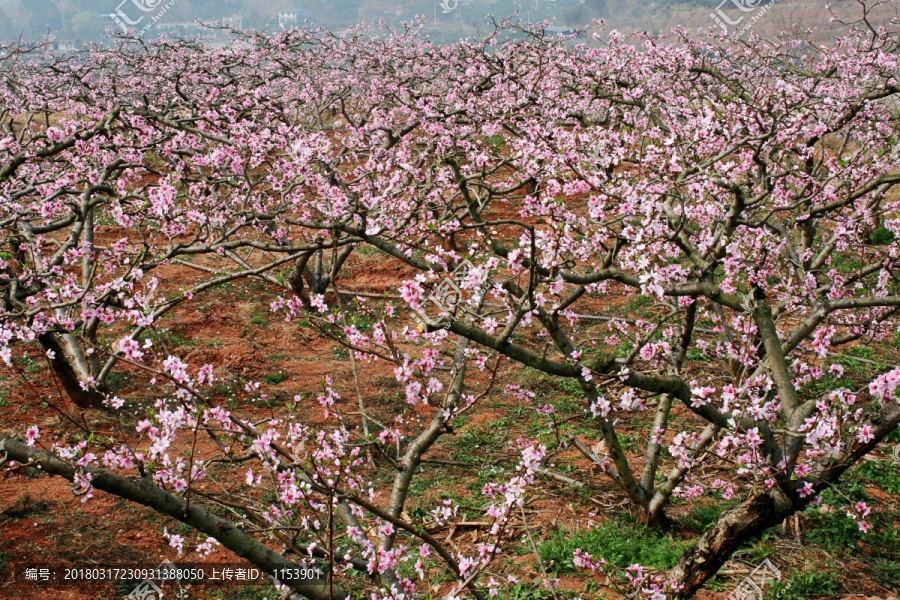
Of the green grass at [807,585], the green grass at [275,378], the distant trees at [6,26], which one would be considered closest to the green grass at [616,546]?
the green grass at [807,585]

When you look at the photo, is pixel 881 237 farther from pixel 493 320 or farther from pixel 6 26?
pixel 6 26

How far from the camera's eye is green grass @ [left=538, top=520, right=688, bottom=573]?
4.83 metres

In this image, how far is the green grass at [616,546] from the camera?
15.8ft

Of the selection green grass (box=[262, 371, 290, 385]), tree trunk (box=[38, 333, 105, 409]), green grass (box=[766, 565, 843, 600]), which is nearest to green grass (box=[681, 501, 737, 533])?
green grass (box=[766, 565, 843, 600])

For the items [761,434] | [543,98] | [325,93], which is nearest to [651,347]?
[761,434]

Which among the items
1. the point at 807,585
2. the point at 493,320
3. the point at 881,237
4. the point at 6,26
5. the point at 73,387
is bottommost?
the point at 807,585

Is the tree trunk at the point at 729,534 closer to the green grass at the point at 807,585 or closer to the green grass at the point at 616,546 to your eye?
the green grass at the point at 616,546

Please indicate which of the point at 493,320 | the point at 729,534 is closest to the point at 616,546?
the point at 729,534

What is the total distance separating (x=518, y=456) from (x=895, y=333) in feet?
20.1

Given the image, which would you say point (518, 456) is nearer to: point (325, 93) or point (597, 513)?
point (597, 513)

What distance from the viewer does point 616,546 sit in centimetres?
503

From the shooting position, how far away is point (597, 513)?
5766 millimetres

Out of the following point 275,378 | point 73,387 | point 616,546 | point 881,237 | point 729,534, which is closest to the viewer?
point 729,534

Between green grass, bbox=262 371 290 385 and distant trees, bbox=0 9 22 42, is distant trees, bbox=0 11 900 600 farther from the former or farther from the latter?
distant trees, bbox=0 9 22 42
